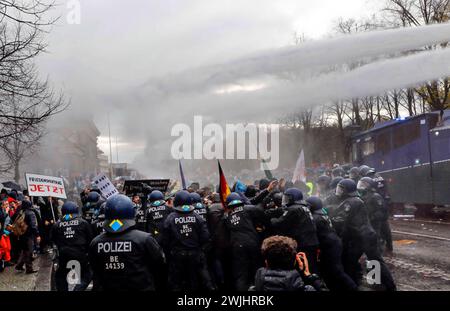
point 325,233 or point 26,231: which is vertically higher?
point 325,233

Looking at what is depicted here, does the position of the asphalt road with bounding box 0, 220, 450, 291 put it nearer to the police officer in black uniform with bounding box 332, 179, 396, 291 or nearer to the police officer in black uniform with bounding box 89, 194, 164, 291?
the police officer in black uniform with bounding box 332, 179, 396, 291

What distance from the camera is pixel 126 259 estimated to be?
4.54m

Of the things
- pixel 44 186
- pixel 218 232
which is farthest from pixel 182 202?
pixel 44 186

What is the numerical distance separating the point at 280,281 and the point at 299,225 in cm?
342

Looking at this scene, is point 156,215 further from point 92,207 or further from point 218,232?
point 92,207

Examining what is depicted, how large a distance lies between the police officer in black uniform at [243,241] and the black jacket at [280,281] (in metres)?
3.67

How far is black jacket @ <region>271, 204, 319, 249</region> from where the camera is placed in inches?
277

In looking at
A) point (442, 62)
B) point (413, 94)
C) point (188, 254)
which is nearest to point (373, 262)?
point (188, 254)

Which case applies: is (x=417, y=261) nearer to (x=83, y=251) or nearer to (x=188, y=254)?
(x=188, y=254)

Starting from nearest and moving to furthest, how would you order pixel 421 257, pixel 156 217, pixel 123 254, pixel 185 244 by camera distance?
pixel 123 254 → pixel 185 244 → pixel 156 217 → pixel 421 257

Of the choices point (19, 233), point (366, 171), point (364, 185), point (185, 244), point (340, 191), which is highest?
point (366, 171)

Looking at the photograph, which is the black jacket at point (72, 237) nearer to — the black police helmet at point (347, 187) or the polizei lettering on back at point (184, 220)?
the polizei lettering on back at point (184, 220)

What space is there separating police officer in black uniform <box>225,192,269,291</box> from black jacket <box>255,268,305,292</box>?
12.1 ft

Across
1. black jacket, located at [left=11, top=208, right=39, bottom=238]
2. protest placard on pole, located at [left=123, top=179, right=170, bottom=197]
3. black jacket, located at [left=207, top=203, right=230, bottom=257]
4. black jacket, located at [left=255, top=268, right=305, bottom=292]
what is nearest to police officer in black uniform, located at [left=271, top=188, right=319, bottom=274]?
black jacket, located at [left=207, top=203, right=230, bottom=257]
